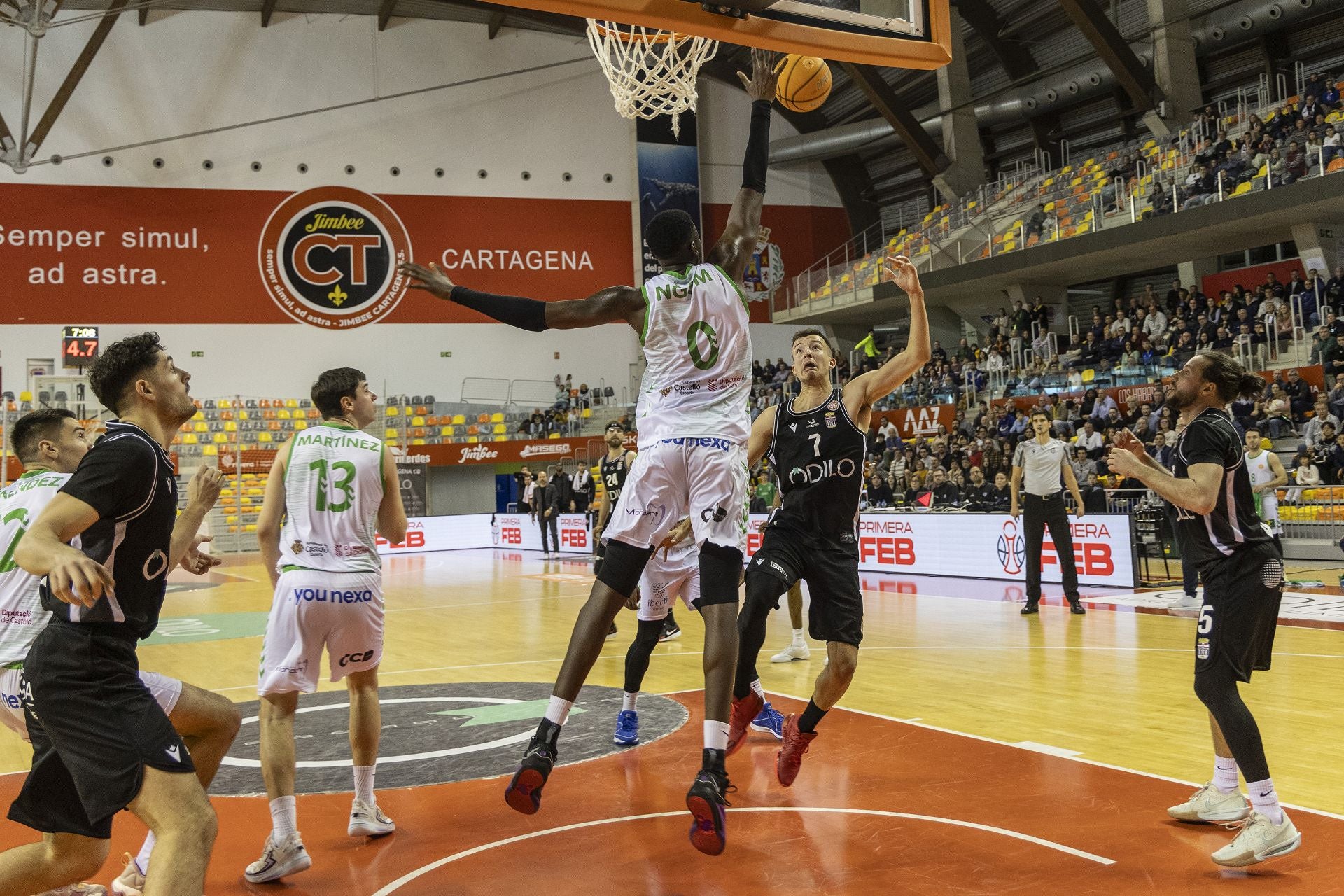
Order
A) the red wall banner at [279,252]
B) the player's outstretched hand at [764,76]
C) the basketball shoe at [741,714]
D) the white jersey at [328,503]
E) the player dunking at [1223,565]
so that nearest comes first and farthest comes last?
the player dunking at [1223,565]
the white jersey at [328,503]
the player's outstretched hand at [764,76]
the basketball shoe at [741,714]
the red wall banner at [279,252]

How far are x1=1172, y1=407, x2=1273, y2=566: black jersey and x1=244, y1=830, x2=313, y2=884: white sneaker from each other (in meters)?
3.53

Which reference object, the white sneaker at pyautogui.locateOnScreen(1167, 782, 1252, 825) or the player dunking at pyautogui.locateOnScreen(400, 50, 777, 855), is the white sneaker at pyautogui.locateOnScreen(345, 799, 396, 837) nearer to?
the player dunking at pyautogui.locateOnScreen(400, 50, 777, 855)

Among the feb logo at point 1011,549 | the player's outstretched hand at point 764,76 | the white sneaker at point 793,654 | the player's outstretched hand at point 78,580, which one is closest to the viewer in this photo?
the player's outstretched hand at point 78,580

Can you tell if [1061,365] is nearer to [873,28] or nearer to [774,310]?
[774,310]

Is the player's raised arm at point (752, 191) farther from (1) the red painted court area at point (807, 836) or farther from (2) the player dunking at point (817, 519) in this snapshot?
(1) the red painted court area at point (807, 836)

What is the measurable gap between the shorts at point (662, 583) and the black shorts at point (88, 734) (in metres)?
3.57

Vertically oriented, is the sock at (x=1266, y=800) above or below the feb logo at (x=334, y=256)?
below

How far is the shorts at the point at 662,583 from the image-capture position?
629 cm

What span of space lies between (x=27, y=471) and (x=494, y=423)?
27.7 meters

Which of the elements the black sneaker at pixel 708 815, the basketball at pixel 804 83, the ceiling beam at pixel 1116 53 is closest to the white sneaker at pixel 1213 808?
the black sneaker at pixel 708 815

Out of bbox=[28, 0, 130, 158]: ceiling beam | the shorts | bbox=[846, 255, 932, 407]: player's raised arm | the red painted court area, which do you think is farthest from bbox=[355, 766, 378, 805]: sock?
bbox=[28, 0, 130, 158]: ceiling beam

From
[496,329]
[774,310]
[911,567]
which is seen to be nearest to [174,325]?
[496,329]

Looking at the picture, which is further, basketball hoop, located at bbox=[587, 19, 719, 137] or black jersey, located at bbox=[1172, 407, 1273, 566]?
basketball hoop, located at bbox=[587, 19, 719, 137]

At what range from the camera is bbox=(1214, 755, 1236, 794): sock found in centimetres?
416
